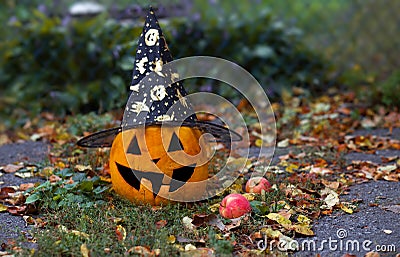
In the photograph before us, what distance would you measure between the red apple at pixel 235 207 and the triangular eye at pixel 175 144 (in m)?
0.42

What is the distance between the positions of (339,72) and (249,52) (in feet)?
4.15

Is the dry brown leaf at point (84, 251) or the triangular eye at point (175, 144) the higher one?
the triangular eye at point (175, 144)

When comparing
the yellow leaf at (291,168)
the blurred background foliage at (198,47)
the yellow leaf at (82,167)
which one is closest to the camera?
the yellow leaf at (82,167)

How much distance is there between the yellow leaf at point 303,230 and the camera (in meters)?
2.78

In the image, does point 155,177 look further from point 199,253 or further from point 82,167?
point 82,167

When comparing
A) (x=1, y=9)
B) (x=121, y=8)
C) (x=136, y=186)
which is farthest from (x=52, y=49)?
(x=136, y=186)

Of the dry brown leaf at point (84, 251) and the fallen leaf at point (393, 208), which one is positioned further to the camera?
the fallen leaf at point (393, 208)

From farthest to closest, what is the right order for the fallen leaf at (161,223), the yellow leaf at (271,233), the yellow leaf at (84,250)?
the fallen leaf at (161,223)
the yellow leaf at (271,233)
the yellow leaf at (84,250)

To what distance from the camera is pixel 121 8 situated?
7.20m

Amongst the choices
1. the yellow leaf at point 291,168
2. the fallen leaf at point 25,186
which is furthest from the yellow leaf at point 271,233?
the fallen leaf at point 25,186

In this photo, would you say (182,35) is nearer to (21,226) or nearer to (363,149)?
(363,149)

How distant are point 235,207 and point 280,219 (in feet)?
0.79

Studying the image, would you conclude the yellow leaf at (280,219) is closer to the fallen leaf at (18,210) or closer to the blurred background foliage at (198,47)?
the fallen leaf at (18,210)

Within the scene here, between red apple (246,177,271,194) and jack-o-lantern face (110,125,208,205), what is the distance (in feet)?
1.07
